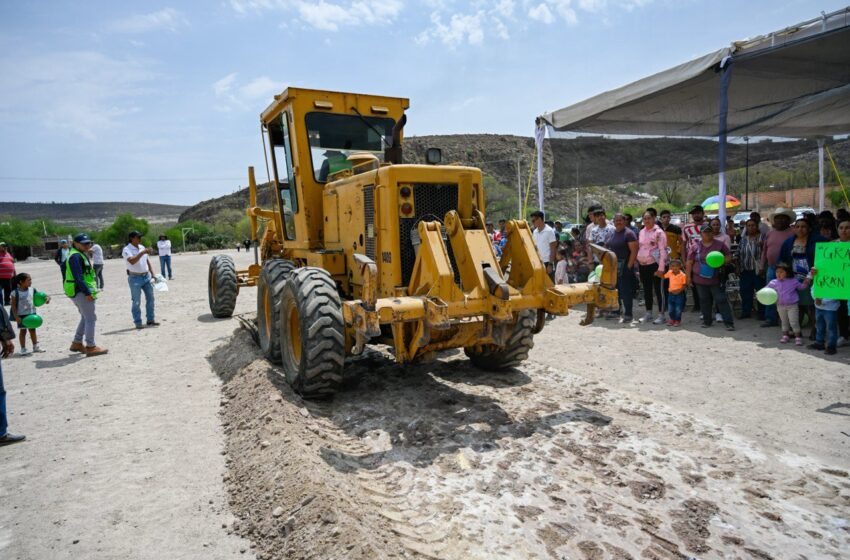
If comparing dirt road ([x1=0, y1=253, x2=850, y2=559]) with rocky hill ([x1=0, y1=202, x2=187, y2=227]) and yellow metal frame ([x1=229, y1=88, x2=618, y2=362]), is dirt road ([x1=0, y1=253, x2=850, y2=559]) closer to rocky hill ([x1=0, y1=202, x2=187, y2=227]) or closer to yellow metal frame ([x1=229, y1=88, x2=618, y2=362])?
yellow metal frame ([x1=229, y1=88, x2=618, y2=362])

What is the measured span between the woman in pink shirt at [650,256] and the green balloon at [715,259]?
0.79m

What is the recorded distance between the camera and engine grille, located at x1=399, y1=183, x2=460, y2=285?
17.6ft

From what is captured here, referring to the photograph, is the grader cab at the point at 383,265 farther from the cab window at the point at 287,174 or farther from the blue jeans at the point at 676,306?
the blue jeans at the point at 676,306

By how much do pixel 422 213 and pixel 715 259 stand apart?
5053mm

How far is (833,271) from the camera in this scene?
562cm

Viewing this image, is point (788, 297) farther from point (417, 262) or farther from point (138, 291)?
point (138, 291)

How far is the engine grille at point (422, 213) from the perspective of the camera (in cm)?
537

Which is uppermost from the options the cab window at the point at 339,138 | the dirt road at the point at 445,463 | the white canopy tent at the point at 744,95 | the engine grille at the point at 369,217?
the white canopy tent at the point at 744,95

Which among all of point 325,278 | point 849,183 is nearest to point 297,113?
point 325,278

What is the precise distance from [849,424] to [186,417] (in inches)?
236

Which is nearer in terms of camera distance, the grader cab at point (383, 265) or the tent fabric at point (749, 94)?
the grader cab at point (383, 265)

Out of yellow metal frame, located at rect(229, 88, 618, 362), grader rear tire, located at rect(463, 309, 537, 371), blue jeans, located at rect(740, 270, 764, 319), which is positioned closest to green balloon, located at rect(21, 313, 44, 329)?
yellow metal frame, located at rect(229, 88, 618, 362)

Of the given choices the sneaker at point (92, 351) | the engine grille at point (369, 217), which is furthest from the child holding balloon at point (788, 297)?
the sneaker at point (92, 351)

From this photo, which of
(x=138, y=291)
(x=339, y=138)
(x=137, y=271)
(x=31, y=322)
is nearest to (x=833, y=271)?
(x=339, y=138)
